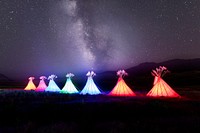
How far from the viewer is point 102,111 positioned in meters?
18.4

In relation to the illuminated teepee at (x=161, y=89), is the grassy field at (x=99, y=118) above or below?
below

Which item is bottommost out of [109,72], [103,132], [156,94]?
[103,132]

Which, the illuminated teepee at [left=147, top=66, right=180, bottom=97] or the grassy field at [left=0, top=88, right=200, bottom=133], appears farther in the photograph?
the illuminated teepee at [left=147, top=66, right=180, bottom=97]

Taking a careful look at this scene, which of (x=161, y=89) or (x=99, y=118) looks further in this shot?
(x=161, y=89)

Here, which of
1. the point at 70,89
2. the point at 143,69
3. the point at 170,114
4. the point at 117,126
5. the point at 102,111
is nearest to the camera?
the point at 117,126

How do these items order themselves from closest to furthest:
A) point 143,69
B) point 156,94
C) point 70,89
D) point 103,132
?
point 103,132, point 156,94, point 70,89, point 143,69

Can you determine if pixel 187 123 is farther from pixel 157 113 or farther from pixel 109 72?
pixel 109 72

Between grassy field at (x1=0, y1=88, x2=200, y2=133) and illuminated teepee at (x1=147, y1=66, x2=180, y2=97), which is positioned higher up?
illuminated teepee at (x1=147, y1=66, x2=180, y2=97)

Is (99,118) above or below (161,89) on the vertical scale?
below

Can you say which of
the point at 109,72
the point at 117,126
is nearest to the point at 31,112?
the point at 117,126

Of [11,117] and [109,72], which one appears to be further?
[109,72]

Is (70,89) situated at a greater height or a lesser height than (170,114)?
greater

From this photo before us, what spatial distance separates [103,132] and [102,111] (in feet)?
22.0

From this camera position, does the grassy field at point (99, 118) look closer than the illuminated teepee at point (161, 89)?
Yes
